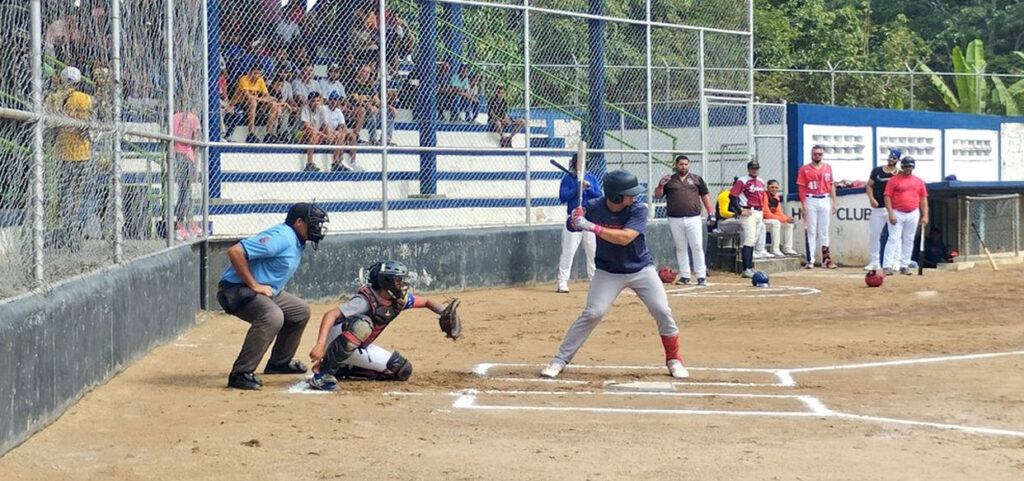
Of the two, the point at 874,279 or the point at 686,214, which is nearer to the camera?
the point at 874,279

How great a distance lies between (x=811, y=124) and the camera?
85.6 feet

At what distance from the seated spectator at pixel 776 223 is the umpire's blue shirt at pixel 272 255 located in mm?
13868

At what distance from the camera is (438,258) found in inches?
712

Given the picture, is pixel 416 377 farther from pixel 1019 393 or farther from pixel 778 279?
pixel 778 279

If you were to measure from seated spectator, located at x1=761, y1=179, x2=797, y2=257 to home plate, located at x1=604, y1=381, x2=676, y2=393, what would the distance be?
13.1 m

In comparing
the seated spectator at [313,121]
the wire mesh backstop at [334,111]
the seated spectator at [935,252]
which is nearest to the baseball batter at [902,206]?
the seated spectator at [935,252]

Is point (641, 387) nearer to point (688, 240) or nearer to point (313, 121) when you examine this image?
point (313, 121)

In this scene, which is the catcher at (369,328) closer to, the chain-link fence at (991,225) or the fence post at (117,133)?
the fence post at (117,133)

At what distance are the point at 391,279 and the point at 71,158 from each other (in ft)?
7.34

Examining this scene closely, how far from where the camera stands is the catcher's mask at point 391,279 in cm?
972

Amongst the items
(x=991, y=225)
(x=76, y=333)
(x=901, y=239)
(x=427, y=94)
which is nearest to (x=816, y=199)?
(x=901, y=239)

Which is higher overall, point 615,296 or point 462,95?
point 462,95

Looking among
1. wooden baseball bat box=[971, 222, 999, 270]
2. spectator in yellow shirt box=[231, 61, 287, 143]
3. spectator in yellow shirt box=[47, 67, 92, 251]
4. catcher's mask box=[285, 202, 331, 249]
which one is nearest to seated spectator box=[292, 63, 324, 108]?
spectator in yellow shirt box=[231, 61, 287, 143]

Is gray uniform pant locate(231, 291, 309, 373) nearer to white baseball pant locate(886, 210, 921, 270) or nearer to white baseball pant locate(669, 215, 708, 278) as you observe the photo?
white baseball pant locate(669, 215, 708, 278)
